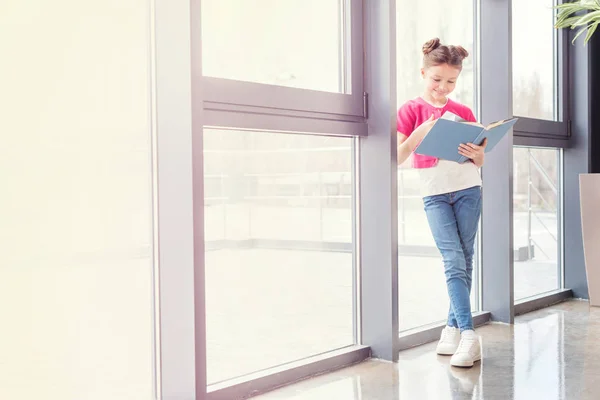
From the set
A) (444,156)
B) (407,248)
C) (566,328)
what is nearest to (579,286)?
(566,328)

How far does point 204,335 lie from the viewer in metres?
2.23

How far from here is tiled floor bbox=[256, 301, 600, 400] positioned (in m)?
2.44

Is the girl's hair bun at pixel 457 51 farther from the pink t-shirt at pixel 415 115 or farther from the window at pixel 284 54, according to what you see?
the window at pixel 284 54

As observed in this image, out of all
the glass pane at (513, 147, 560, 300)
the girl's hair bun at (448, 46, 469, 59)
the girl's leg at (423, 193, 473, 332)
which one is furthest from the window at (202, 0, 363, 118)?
the glass pane at (513, 147, 560, 300)

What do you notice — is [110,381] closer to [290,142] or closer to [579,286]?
[290,142]

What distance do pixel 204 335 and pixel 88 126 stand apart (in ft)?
2.35

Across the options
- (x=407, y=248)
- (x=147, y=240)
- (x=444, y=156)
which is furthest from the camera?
(x=407, y=248)

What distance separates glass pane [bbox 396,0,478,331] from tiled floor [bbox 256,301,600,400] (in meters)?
0.26

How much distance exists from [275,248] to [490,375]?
91cm

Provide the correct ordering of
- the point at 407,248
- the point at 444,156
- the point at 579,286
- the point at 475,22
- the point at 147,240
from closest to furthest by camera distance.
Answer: the point at 147,240 < the point at 444,156 < the point at 407,248 < the point at 475,22 < the point at 579,286

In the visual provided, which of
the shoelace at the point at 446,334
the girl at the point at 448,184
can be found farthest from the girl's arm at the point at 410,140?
the shoelace at the point at 446,334

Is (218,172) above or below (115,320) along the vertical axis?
above

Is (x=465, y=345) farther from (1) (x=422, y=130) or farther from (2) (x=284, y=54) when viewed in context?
(2) (x=284, y=54)

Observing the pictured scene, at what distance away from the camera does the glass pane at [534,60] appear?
403cm
